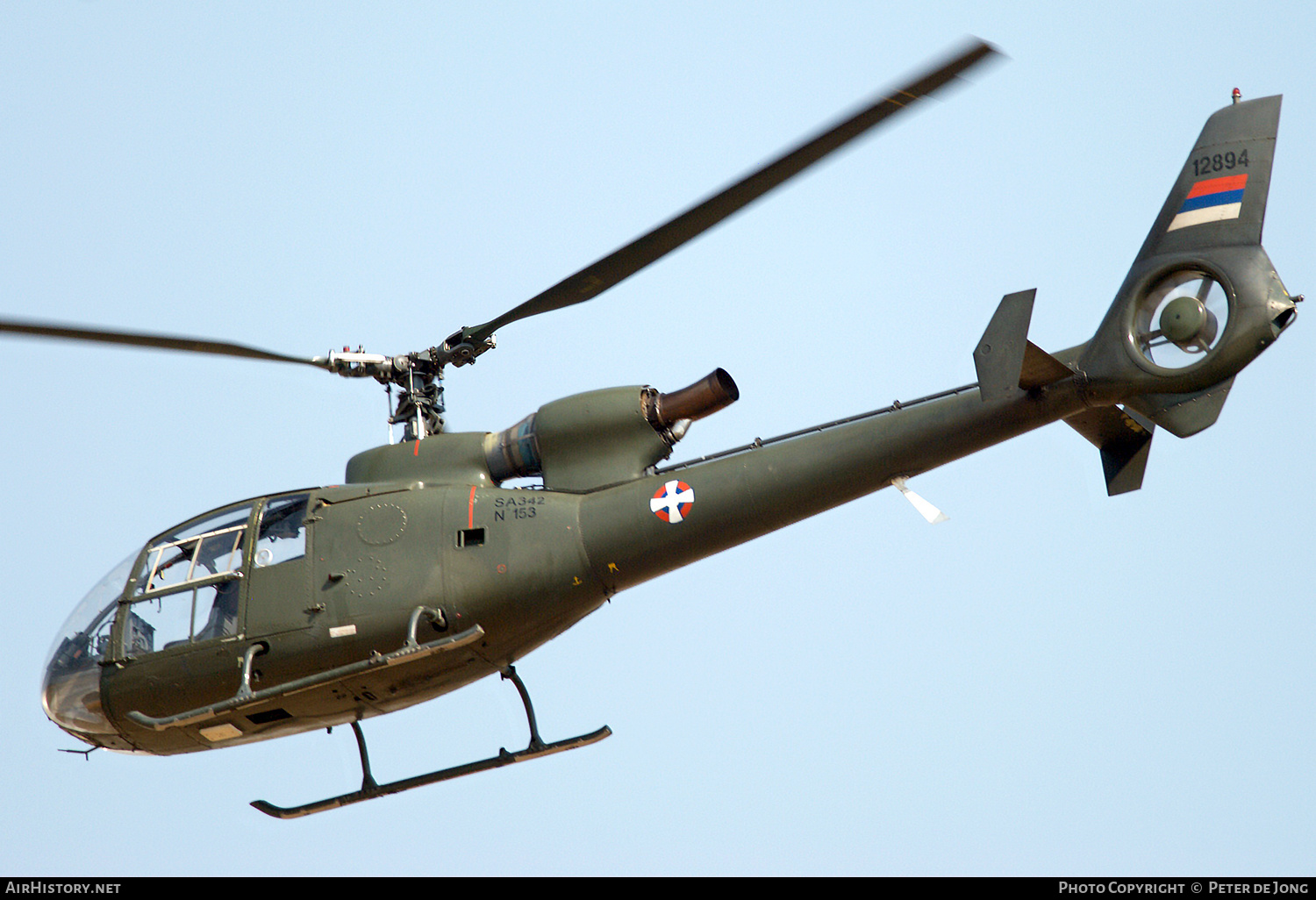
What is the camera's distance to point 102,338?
38.9 ft

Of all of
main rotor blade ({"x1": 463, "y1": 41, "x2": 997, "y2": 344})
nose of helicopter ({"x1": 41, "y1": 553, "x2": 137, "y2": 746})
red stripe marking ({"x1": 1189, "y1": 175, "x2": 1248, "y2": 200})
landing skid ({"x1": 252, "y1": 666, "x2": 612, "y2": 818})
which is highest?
red stripe marking ({"x1": 1189, "y1": 175, "x2": 1248, "y2": 200})

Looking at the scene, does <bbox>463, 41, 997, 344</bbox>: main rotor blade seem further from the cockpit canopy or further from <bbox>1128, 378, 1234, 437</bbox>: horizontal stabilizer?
<bbox>1128, 378, 1234, 437</bbox>: horizontal stabilizer

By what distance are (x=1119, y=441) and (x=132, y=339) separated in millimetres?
7549

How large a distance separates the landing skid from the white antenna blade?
312cm

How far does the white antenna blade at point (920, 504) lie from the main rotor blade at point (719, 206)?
96.2 inches

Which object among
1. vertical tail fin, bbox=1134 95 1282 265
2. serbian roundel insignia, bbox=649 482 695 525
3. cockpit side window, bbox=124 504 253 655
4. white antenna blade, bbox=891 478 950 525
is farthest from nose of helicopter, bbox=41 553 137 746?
vertical tail fin, bbox=1134 95 1282 265

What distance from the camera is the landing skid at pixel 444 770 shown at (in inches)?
490

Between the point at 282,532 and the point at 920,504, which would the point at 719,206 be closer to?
the point at 920,504

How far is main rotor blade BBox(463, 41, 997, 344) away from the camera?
8945mm

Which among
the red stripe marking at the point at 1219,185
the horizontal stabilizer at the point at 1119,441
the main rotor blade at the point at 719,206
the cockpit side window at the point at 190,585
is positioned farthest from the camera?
the cockpit side window at the point at 190,585

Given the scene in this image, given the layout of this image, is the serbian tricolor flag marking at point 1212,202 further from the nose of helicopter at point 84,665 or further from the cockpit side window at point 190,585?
the nose of helicopter at point 84,665

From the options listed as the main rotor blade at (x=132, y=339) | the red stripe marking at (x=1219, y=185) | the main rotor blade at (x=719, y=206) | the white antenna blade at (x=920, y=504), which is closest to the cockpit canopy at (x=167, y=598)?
the main rotor blade at (x=132, y=339)

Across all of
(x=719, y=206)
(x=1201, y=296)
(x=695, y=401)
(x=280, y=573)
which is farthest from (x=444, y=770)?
(x=1201, y=296)

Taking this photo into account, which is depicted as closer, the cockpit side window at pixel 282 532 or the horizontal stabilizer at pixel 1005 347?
the horizontal stabilizer at pixel 1005 347
